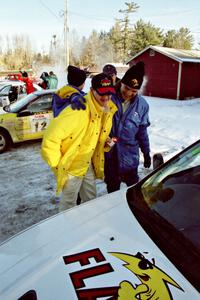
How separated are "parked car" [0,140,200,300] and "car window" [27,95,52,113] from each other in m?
5.16

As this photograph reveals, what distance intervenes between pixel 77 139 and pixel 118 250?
1.20 metres

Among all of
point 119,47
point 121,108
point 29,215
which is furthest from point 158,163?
point 119,47

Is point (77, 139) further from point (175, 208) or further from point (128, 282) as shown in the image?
point (128, 282)

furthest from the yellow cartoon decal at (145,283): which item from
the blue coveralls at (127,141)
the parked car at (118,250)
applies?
the blue coveralls at (127,141)

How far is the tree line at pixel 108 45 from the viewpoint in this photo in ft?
168

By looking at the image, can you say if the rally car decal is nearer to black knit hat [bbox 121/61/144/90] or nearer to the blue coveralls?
the blue coveralls

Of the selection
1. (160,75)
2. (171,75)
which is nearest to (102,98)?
(171,75)

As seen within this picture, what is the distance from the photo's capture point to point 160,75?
19484 mm

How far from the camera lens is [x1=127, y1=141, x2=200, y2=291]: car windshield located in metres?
1.56

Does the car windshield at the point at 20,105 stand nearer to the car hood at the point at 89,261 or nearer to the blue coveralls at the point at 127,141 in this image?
the blue coveralls at the point at 127,141

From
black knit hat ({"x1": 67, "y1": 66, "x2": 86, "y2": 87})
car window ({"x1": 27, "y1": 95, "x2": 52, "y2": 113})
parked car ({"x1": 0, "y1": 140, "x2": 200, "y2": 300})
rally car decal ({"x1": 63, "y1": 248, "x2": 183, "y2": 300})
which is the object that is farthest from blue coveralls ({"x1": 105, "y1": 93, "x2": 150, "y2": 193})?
car window ({"x1": 27, "y1": 95, "x2": 52, "y2": 113})

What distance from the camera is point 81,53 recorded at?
7619 centimetres

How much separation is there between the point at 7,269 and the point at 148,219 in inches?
34.9

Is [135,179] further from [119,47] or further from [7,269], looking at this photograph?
[119,47]
